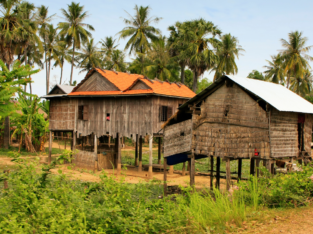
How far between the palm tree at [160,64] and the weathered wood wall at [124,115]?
15.1m

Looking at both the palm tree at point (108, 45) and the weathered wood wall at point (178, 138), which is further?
the palm tree at point (108, 45)

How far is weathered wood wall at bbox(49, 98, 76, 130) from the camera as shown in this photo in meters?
23.0

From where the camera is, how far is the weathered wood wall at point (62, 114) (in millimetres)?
23031

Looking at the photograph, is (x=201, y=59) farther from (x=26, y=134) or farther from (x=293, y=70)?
(x=26, y=134)


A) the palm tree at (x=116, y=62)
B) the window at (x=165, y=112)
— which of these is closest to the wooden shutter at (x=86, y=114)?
the window at (x=165, y=112)

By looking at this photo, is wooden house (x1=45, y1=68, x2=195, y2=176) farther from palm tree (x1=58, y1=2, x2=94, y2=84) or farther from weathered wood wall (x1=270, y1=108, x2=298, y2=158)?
palm tree (x1=58, y1=2, x2=94, y2=84)

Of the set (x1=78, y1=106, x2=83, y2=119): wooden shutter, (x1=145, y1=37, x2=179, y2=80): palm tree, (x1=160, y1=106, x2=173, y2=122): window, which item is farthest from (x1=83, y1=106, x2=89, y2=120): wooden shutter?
(x1=145, y1=37, x2=179, y2=80): palm tree

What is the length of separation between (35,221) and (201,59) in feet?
100

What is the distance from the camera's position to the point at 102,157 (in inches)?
877

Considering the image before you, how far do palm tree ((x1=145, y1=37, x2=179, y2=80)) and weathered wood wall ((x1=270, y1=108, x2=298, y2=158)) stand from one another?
24371mm

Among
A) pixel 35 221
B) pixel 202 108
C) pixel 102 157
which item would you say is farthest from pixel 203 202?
pixel 102 157

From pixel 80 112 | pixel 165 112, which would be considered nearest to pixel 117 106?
pixel 165 112

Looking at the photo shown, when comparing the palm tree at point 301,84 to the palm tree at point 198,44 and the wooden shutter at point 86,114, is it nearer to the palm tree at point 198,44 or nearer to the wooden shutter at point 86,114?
the palm tree at point 198,44

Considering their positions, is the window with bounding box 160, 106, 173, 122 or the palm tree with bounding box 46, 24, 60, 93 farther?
the palm tree with bounding box 46, 24, 60, 93
